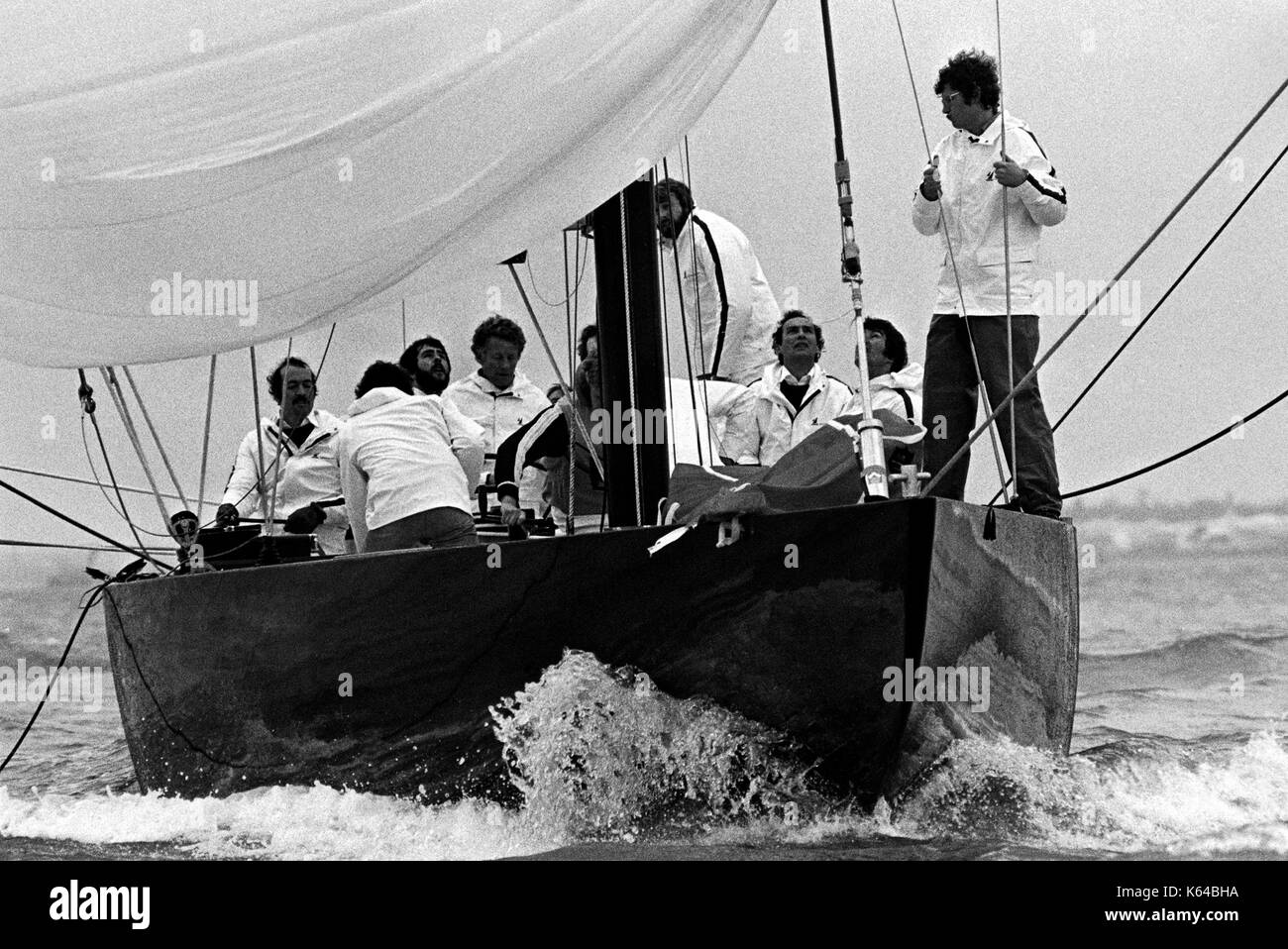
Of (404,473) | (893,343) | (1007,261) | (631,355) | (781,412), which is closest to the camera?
(1007,261)

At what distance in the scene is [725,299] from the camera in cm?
750

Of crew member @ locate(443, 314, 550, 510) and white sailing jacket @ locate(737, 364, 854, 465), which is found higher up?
crew member @ locate(443, 314, 550, 510)

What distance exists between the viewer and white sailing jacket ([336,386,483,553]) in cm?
668

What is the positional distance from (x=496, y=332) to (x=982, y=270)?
285 cm

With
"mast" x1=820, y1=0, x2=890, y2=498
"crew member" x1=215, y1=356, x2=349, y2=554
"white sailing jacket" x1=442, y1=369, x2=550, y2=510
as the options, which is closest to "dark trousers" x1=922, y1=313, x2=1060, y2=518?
"mast" x1=820, y1=0, x2=890, y2=498

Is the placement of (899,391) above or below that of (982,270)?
below

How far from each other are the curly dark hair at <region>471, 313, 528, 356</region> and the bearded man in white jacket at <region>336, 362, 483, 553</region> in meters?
1.25

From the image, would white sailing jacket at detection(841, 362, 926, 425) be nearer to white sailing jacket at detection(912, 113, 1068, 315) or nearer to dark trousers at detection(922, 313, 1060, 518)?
dark trousers at detection(922, 313, 1060, 518)

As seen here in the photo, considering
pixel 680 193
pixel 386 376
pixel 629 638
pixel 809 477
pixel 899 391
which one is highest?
pixel 680 193

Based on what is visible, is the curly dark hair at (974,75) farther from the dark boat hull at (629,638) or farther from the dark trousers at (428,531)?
the dark trousers at (428,531)

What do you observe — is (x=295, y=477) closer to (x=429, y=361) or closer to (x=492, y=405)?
(x=429, y=361)

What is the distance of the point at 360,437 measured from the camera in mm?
6836

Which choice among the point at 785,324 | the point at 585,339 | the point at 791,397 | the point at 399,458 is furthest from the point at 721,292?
the point at 399,458

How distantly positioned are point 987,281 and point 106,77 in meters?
2.78
